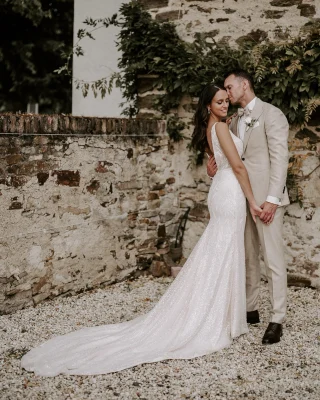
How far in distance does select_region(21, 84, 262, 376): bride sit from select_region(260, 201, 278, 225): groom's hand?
0.06 meters

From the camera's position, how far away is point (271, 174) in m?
3.99

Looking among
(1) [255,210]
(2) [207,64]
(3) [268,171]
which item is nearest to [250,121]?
(3) [268,171]

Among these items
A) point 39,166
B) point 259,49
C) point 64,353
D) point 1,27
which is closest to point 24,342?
point 64,353

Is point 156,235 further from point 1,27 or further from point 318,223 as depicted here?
point 1,27

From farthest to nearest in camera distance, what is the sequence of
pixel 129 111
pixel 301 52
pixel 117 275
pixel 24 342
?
pixel 129 111 → pixel 117 275 → pixel 301 52 → pixel 24 342

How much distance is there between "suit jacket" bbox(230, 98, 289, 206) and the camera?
3.96 metres

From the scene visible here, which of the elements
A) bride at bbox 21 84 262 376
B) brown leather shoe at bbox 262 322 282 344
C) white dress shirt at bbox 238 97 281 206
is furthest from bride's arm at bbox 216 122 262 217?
brown leather shoe at bbox 262 322 282 344

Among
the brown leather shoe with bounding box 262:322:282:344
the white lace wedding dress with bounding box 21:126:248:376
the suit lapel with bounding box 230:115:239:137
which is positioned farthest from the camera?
the suit lapel with bounding box 230:115:239:137

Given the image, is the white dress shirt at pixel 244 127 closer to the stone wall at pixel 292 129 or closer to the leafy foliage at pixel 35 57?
the stone wall at pixel 292 129

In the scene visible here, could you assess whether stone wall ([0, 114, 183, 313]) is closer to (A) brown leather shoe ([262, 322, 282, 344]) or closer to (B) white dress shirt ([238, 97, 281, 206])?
(B) white dress shirt ([238, 97, 281, 206])

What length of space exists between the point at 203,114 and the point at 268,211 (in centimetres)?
88

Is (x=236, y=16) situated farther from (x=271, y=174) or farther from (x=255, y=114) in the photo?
(x=271, y=174)

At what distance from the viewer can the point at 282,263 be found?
4.06m

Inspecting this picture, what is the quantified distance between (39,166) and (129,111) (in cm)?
218
